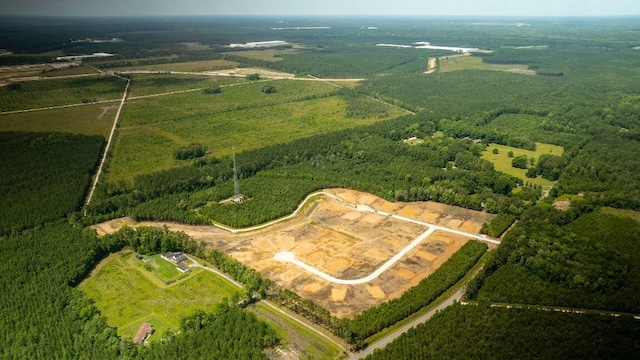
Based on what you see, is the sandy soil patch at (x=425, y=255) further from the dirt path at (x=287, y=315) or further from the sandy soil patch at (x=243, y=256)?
the sandy soil patch at (x=243, y=256)

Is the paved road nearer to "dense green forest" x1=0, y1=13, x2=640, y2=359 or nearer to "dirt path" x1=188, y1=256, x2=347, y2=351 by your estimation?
"dense green forest" x1=0, y1=13, x2=640, y2=359

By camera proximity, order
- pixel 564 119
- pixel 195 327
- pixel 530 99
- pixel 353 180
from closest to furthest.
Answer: pixel 195 327
pixel 353 180
pixel 564 119
pixel 530 99

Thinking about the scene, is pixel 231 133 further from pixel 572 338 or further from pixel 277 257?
pixel 572 338

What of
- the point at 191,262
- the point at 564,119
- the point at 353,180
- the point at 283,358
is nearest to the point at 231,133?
the point at 353,180

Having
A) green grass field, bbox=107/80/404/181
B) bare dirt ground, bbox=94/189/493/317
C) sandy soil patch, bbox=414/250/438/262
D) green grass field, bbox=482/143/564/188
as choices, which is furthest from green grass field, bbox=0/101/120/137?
green grass field, bbox=482/143/564/188

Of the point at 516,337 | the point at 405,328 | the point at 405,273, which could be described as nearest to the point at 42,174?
the point at 405,273
